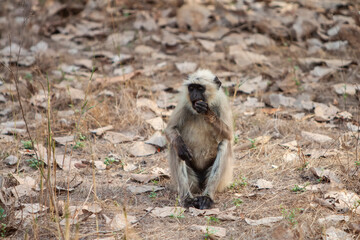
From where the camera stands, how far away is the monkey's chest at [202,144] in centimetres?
486

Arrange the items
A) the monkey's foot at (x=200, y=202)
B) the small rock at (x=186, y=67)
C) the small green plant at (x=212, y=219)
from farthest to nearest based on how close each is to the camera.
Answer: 1. the small rock at (x=186, y=67)
2. the monkey's foot at (x=200, y=202)
3. the small green plant at (x=212, y=219)

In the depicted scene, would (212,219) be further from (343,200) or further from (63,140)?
(63,140)

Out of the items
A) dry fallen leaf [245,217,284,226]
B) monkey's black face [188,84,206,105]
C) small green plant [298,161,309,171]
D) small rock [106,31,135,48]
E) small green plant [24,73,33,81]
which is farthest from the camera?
small rock [106,31,135,48]

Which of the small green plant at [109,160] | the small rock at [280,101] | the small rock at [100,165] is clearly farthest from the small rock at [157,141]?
the small rock at [280,101]

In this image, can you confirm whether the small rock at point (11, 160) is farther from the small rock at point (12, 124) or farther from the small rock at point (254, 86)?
the small rock at point (254, 86)

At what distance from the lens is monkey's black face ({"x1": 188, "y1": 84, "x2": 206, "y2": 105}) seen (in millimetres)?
4681

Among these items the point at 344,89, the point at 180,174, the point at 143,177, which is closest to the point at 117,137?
the point at 143,177

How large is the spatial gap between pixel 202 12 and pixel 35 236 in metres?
7.17

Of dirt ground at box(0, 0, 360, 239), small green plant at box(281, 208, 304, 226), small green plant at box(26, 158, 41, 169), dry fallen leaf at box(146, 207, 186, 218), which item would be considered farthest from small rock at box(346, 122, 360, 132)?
small green plant at box(26, 158, 41, 169)

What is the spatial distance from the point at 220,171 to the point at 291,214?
0.98 m

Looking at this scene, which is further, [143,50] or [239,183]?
[143,50]

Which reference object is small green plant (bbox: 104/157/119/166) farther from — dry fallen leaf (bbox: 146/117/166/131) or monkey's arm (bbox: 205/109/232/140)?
monkey's arm (bbox: 205/109/232/140)

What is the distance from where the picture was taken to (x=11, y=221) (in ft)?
11.9

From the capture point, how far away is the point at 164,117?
648cm
